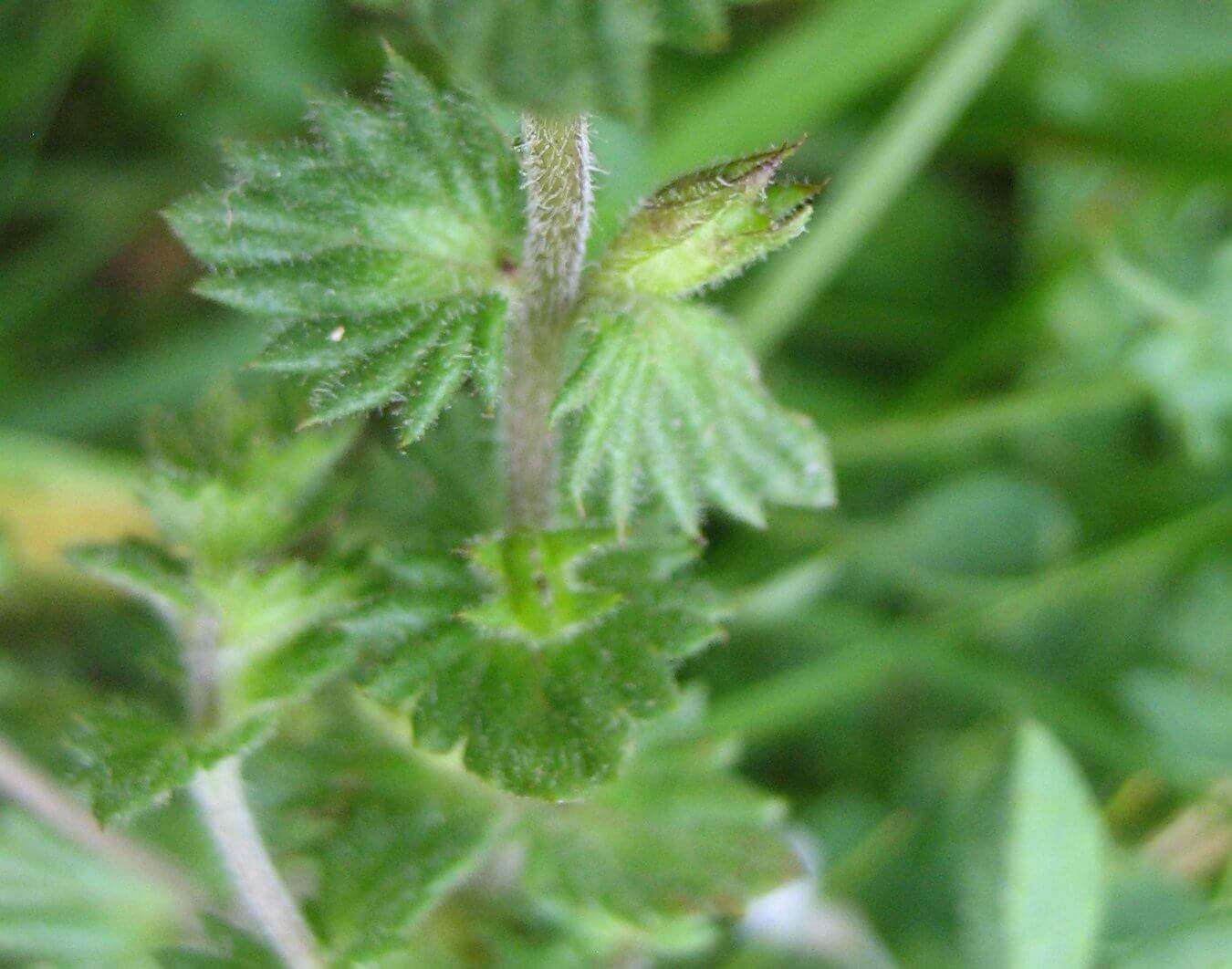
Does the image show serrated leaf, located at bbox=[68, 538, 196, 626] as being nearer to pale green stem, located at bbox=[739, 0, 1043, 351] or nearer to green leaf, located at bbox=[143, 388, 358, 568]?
green leaf, located at bbox=[143, 388, 358, 568]

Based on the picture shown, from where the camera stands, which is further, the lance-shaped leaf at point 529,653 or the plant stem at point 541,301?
the lance-shaped leaf at point 529,653

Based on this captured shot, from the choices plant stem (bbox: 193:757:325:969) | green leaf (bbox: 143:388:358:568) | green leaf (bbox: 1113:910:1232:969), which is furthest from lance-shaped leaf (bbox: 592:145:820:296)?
green leaf (bbox: 1113:910:1232:969)

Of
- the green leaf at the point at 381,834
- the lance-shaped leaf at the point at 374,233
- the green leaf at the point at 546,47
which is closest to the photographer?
the green leaf at the point at 546,47

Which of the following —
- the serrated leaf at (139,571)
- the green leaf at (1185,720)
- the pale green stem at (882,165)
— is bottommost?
the green leaf at (1185,720)

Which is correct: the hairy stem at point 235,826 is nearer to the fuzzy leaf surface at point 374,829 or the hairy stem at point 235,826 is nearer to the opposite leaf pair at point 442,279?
the fuzzy leaf surface at point 374,829

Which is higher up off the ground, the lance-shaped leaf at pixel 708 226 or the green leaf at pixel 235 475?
the green leaf at pixel 235 475

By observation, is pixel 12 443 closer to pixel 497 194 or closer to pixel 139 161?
pixel 139 161

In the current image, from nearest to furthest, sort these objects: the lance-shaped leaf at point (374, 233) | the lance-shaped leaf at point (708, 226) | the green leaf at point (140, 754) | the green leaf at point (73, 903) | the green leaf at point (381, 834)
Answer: the lance-shaped leaf at point (708, 226), the lance-shaped leaf at point (374, 233), the green leaf at point (140, 754), the green leaf at point (381, 834), the green leaf at point (73, 903)

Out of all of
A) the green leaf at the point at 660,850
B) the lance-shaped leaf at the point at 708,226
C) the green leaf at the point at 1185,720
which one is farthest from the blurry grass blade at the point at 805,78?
the lance-shaped leaf at the point at 708,226
